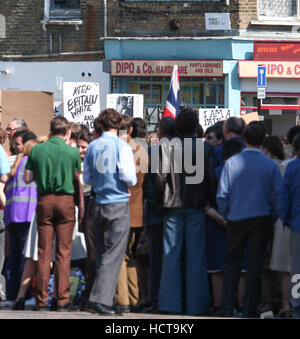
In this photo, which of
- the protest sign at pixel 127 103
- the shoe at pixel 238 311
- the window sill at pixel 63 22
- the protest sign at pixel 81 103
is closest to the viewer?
the shoe at pixel 238 311

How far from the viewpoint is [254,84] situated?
21.6 m

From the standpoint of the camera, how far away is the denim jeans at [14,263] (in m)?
9.56

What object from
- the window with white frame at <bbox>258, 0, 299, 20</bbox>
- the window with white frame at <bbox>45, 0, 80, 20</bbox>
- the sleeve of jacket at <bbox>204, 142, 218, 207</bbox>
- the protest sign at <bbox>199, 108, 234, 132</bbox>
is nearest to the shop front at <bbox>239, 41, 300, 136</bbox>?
the window with white frame at <bbox>258, 0, 299, 20</bbox>

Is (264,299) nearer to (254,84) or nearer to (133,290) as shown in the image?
(133,290)

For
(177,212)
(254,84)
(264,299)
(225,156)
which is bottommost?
(264,299)

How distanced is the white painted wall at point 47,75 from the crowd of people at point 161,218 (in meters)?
12.6

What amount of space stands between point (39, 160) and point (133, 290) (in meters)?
1.76

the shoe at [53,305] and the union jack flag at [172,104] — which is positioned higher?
the union jack flag at [172,104]

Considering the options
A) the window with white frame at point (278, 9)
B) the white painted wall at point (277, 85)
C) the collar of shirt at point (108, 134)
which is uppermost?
the window with white frame at point (278, 9)

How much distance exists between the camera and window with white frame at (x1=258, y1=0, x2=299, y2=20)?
71.5 feet

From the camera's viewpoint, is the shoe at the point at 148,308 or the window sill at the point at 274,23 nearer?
the shoe at the point at 148,308

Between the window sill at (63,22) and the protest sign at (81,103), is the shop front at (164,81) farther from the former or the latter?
the protest sign at (81,103)

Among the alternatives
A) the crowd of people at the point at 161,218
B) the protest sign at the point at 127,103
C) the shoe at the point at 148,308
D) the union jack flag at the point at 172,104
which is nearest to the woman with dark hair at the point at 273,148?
the crowd of people at the point at 161,218
